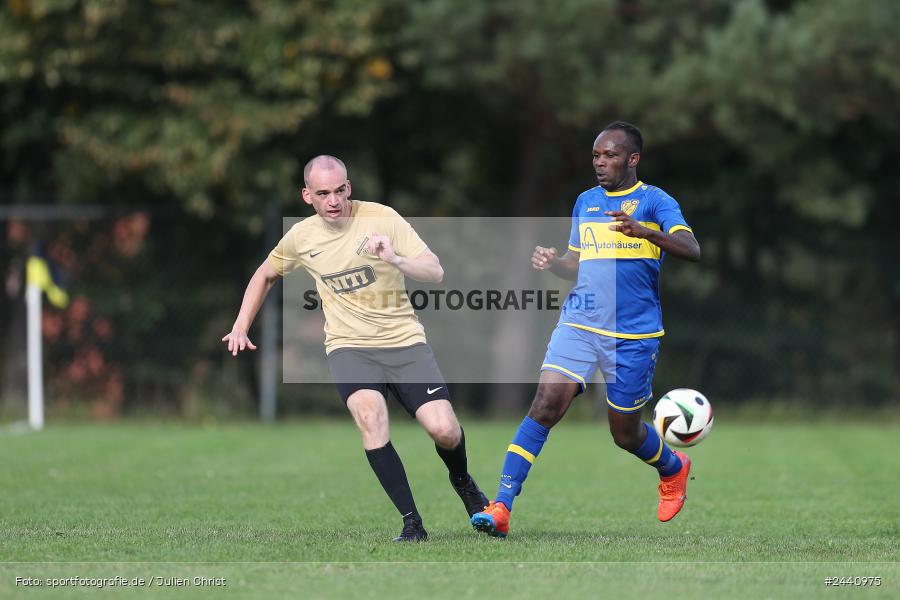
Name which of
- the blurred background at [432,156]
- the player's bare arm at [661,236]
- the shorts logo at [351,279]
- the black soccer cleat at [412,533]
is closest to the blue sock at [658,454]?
the player's bare arm at [661,236]

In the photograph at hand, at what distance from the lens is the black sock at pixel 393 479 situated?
7113mm

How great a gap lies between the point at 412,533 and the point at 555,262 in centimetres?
179

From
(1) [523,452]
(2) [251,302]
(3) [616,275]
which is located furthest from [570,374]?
(2) [251,302]

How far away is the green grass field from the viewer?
5801 millimetres

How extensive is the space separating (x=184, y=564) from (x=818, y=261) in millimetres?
14192

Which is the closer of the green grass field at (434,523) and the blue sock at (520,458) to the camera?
the green grass field at (434,523)

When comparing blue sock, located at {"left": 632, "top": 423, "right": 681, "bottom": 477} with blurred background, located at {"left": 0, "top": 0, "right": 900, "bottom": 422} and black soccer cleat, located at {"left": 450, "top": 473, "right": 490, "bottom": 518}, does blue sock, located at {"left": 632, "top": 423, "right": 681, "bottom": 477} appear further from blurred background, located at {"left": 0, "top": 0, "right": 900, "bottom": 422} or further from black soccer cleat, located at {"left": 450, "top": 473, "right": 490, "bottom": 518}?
blurred background, located at {"left": 0, "top": 0, "right": 900, "bottom": 422}

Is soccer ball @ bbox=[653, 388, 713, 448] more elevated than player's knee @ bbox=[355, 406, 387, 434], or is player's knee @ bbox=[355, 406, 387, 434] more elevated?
player's knee @ bbox=[355, 406, 387, 434]

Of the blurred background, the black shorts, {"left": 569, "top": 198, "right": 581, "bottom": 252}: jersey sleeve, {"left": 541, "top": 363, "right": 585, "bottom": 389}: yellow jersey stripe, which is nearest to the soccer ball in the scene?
{"left": 541, "top": 363, "right": 585, "bottom": 389}: yellow jersey stripe

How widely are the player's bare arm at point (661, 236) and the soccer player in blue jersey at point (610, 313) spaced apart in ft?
Result: 0.86

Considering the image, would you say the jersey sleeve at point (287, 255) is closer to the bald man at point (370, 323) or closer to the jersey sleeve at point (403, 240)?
the bald man at point (370, 323)

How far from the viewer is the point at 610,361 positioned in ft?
24.2

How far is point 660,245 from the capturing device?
690 cm

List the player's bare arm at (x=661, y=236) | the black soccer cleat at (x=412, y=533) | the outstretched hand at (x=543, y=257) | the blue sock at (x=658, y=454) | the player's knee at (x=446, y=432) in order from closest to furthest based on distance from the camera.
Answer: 1. the player's bare arm at (x=661, y=236)
2. the black soccer cleat at (x=412, y=533)
3. the player's knee at (x=446, y=432)
4. the outstretched hand at (x=543, y=257)
5. the blue sock at (x=658, y=454)
